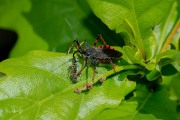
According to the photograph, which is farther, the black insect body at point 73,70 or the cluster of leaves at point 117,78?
the black insect body at point 73,70

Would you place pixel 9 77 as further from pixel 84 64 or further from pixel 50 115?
pixel 84 64

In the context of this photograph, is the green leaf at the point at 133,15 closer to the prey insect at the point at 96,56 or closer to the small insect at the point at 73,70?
the prey insect at the point at 96,56

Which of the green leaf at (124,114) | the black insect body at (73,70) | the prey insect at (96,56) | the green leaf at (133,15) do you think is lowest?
the green leaf at (124,114)

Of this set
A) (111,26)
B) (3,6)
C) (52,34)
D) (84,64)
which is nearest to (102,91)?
(84,64)

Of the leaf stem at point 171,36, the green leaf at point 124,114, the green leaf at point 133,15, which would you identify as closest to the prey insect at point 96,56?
the green leaf at point 133,15

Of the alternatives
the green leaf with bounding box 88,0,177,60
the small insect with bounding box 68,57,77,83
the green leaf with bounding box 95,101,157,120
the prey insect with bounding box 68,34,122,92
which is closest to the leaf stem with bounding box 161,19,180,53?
the green leaf with bounding box 88,0,177,60

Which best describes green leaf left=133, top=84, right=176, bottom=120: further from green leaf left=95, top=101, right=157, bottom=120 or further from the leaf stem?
the leaf stem
